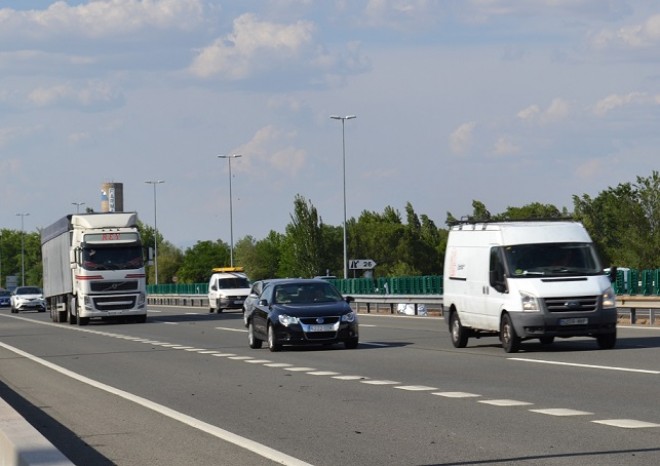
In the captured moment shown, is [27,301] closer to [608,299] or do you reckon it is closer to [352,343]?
[352,343]

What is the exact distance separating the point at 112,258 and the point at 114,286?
1.09 metres

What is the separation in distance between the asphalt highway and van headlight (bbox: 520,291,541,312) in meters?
0.85

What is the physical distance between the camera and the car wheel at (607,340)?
24.1 meters

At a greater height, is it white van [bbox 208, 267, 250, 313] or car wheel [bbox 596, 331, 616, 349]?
white van [bbox 208, 267, 250, 313]

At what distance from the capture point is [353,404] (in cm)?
1559

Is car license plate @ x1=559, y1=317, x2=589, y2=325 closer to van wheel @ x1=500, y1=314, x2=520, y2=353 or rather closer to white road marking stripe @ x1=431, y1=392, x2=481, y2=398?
van wheel @ x1=500, y1=314, x2=520, y2=353

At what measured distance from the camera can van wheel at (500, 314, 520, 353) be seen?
77.7 ft

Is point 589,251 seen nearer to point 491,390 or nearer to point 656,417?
point 491,390

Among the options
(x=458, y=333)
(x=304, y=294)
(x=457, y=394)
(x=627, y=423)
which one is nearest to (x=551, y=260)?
(x=458, y=333)

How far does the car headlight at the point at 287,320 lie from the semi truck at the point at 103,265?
22.3 meters

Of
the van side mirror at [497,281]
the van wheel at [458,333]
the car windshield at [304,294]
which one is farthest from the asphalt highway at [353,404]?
the van side mirror at [497,281]

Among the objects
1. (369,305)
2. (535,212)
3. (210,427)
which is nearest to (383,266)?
(535,212)

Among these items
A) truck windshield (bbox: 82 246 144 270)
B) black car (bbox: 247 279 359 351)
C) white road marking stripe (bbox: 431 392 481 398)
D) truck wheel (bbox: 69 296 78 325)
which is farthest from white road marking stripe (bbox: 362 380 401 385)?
truck wheel (bbox: 69 296 78 325)

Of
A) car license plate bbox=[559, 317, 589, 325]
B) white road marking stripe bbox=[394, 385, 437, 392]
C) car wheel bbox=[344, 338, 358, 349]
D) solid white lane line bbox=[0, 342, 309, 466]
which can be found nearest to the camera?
solid white lane line bbox=[0, 342, 309, 466]
